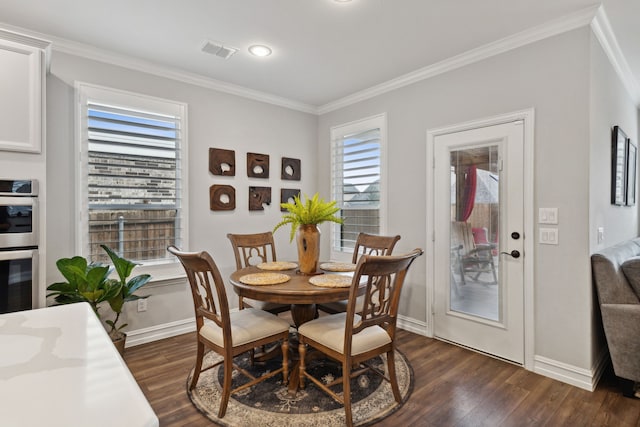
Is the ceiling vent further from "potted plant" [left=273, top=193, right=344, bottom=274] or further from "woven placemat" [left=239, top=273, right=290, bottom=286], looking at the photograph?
"woven placemat" [left=239, top=273, right=290, bottom=286]

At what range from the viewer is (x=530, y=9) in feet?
7.75

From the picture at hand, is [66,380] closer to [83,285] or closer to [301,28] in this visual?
[83,285]

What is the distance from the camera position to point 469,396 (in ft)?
7.55

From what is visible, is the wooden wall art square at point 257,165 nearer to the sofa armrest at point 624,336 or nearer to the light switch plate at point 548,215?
the light switch plate at point 548,215

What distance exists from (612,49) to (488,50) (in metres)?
1.01

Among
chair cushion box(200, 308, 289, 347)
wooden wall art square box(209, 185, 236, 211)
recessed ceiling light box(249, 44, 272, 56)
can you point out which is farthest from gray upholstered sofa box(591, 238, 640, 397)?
wooden wall art square box(209, 185, 236, 211)

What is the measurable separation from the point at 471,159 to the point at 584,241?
1072 mm

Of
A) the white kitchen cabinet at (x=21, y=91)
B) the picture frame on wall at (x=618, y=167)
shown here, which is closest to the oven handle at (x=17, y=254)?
the white kitchen cabinet at (x=21, y=91)

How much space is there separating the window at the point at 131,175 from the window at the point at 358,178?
189cm

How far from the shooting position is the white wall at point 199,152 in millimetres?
2799

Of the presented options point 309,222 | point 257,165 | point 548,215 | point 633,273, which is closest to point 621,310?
point 633,273

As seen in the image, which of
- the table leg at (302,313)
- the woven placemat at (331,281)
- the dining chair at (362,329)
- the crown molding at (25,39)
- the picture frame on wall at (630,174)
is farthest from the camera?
the picture frame on wall at (630,174)

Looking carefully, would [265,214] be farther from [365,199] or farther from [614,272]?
[614,272]

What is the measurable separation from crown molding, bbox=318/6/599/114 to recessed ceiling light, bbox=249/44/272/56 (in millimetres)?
1362
